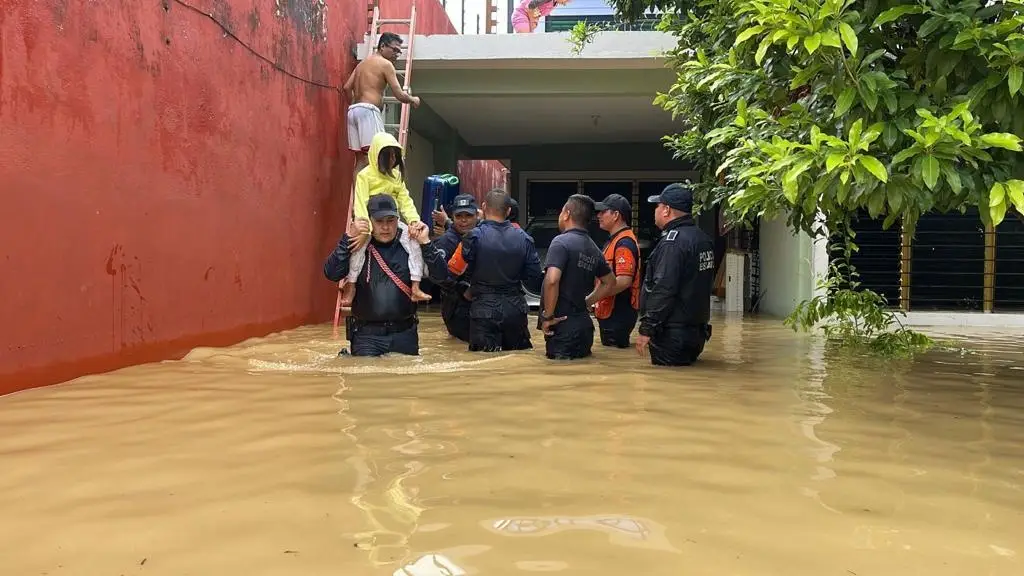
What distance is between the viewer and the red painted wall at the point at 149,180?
3877mm

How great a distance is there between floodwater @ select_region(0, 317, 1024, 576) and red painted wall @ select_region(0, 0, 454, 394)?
462 mm

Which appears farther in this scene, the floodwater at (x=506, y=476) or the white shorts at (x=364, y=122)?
the white shorts at (x=364, y=122)

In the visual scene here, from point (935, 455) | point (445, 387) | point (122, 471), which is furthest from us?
point (445, 387)

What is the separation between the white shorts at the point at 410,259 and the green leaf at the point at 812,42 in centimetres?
290

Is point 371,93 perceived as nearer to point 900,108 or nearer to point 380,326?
point 380,326

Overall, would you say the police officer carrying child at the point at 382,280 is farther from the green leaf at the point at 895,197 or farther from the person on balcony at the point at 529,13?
the person on balcony at the point at 529,13

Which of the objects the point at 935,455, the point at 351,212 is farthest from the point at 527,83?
the point at 935,455

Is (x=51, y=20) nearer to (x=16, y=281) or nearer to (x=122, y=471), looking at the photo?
(x=16, y=281)

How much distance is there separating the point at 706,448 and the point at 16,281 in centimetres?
330

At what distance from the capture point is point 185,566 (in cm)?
192

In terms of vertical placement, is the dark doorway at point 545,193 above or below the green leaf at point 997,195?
above

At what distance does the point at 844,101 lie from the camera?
3.15 m

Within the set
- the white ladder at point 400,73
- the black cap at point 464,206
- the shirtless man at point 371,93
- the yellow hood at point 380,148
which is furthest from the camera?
the white ladder at point 400,73

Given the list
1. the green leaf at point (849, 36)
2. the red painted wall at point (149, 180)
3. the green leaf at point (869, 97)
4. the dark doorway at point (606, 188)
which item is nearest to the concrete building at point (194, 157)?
the red painted wall at point (149, 180)
